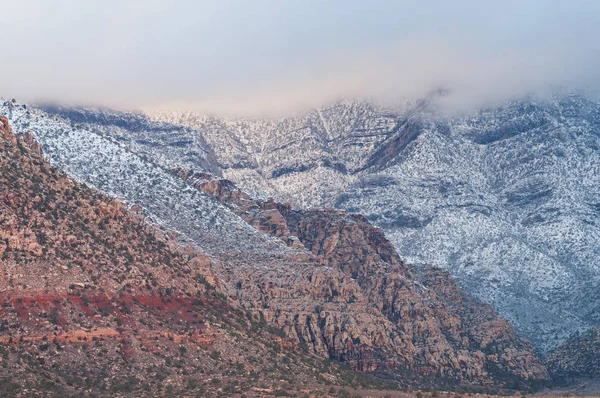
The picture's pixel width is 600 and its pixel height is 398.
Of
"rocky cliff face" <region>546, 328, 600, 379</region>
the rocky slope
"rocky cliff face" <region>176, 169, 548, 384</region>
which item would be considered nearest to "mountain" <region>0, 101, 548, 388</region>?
"rocky cliff face" <region>176, 169, 548, 384</region>

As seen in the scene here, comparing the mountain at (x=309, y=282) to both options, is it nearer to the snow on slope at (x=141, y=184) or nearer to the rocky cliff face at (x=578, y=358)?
the snow on slope at (x=141, y=184)

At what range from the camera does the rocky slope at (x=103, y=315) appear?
260 feet

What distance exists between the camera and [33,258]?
86625 millimetres

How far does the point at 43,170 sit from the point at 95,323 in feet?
78.9

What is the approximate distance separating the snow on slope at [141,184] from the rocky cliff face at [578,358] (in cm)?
5143

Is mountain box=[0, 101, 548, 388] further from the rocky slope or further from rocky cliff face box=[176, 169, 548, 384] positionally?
the rocky slope

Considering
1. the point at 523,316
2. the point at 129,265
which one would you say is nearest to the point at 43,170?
the point at 129,265

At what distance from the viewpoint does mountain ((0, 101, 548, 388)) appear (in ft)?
461

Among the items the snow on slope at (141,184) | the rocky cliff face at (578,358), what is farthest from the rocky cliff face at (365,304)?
the snow on slope at (141,184)

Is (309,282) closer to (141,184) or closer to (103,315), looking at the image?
(141,184)

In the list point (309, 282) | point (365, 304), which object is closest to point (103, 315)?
point (309, 282)

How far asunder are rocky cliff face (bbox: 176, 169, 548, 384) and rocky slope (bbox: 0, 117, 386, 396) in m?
29.6

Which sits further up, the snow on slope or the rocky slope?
the snow on slope

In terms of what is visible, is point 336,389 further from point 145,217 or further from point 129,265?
point 145,217
